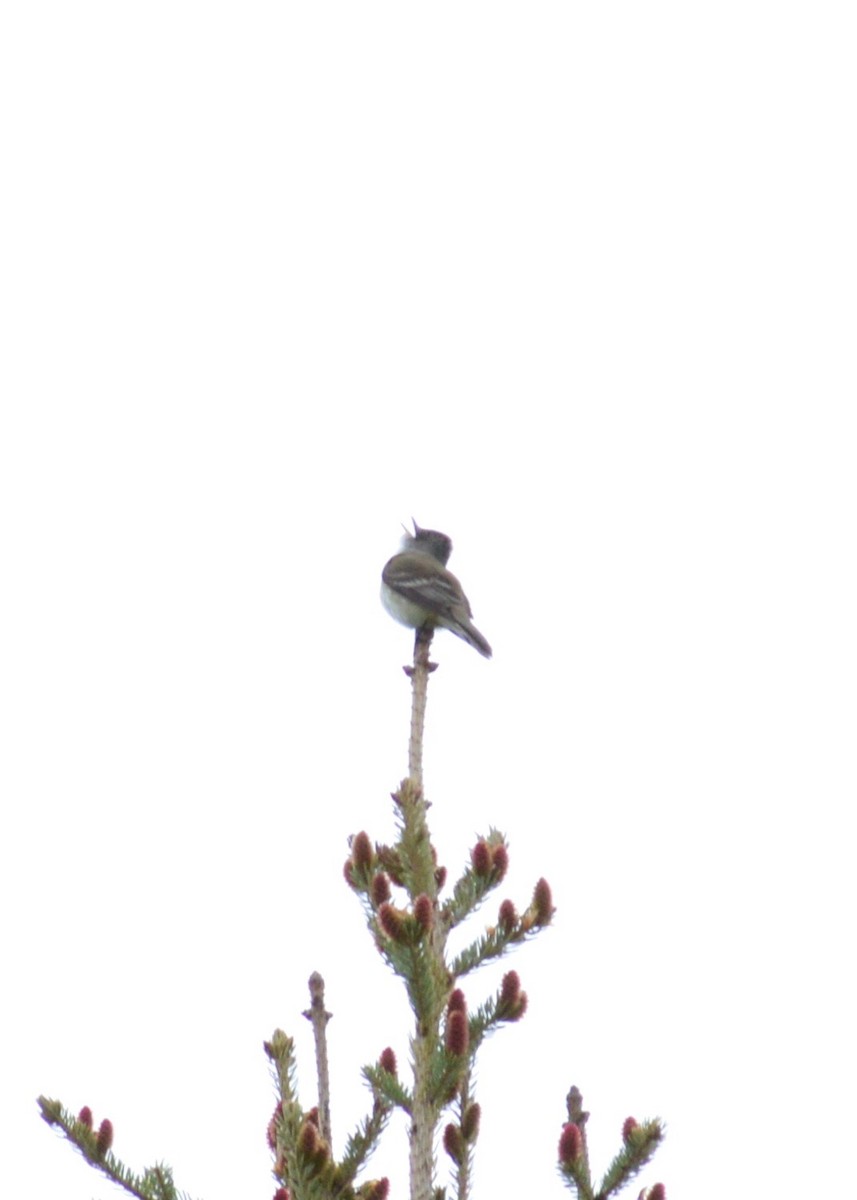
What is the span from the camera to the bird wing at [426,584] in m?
11.7

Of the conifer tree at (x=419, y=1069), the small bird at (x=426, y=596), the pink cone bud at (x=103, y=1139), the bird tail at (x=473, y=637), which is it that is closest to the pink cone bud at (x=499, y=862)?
the conifer tree at (x=419, y=1069)

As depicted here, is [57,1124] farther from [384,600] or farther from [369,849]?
[384,600]

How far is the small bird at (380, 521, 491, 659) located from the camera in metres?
11.7

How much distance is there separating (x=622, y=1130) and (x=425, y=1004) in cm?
57

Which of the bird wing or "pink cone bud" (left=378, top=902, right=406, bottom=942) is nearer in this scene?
"pink cone bud" (left=378, top=902, right=406, bottom=942)

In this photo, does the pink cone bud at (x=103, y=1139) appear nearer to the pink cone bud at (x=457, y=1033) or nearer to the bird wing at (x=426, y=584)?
the pink cone bud at (x=457, y=1033)

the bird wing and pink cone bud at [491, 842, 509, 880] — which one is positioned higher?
the bird wing

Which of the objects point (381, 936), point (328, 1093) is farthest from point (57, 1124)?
point (381, 936)

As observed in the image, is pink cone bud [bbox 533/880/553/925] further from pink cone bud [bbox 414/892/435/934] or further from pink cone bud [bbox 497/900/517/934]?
pink cone bud [bbox 414/892/435/934]

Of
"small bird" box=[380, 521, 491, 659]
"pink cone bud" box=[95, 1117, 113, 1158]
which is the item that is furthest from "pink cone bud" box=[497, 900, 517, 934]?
"small bird" box=[380, 521, 491, 659]

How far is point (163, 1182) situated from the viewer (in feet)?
12.1

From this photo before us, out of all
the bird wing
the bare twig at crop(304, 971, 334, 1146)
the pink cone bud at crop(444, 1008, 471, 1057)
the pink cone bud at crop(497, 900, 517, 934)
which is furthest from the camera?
the bird wing

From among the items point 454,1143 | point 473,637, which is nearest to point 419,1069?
point 454,1143

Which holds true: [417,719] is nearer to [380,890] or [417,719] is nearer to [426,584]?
[380,890]
